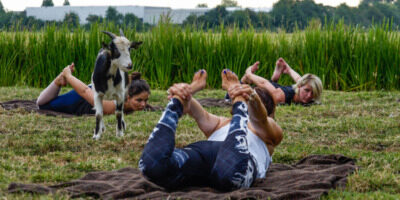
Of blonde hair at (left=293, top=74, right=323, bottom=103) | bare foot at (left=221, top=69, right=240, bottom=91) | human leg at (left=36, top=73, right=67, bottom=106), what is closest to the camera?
bare foot at (left=221, top=69, right=240, bottom=91)

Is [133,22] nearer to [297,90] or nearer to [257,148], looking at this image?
[297,90]

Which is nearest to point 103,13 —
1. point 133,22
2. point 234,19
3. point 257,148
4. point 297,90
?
point 133,22

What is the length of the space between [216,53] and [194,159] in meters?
8.58

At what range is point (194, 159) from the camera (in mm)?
4016

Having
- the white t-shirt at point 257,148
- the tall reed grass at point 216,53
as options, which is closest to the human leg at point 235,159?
the white t-shirt at point 257,148

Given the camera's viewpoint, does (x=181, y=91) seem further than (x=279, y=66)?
No

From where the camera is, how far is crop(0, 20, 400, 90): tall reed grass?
12.0 meters

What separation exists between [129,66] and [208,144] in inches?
72.9

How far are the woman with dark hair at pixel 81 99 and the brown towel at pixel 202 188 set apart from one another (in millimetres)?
2995

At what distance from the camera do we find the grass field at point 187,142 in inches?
177

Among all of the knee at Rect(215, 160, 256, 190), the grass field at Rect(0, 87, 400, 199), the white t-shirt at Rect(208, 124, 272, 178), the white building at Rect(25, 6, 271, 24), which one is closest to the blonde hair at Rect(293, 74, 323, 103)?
the grass field at Rect(0, 87, 400, 199)

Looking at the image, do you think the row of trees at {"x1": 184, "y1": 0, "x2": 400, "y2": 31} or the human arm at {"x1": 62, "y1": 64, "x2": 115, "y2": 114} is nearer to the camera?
the human arm at {"x1": 62, "y1": 64, "x2": 115, "y2": 114}

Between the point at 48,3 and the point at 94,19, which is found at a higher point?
the point at 48,3

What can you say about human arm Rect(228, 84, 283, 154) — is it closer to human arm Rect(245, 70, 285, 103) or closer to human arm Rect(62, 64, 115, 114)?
human arm Rect(62, 64, 115, 114)
